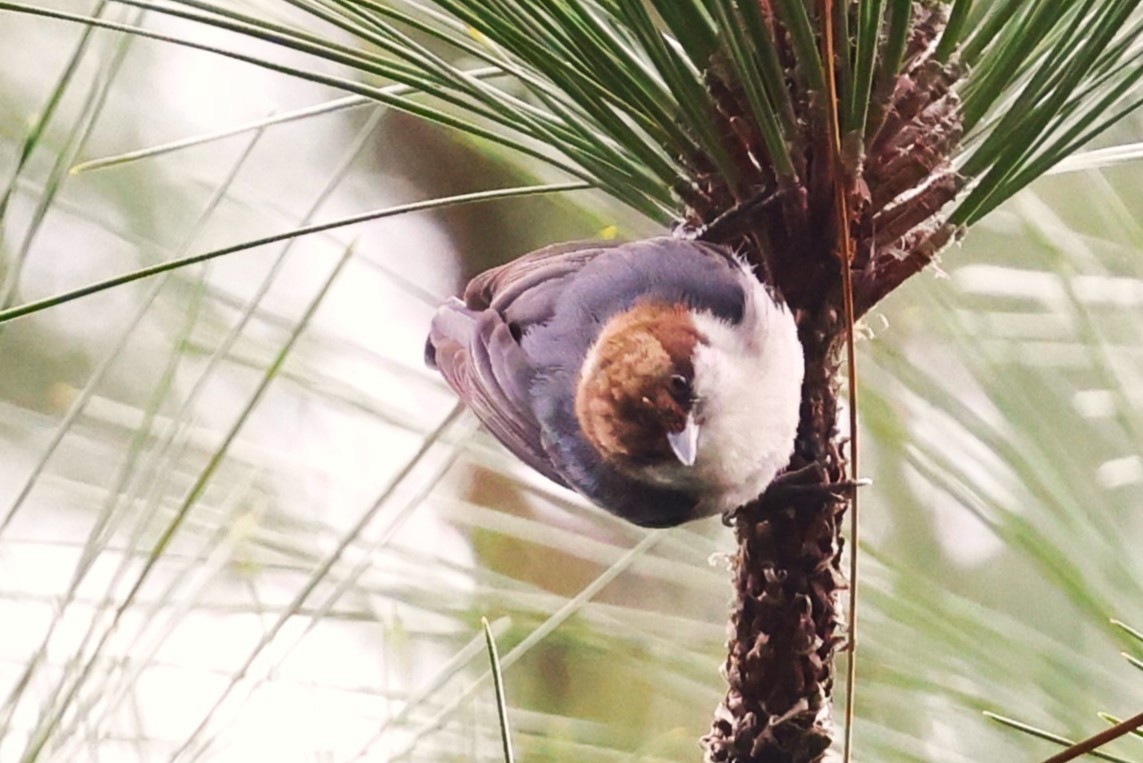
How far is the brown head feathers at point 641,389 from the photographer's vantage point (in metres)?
0.57

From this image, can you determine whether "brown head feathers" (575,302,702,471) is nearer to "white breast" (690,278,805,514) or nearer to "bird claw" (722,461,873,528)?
"white breast" (690,278,805,514)

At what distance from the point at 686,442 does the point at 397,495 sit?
0.49m

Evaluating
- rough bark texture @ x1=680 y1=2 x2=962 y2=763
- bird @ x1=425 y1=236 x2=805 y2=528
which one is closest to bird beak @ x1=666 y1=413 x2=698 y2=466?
bird @ x1=425 y1=236 x2=805 y2=528

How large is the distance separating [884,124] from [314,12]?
18cm

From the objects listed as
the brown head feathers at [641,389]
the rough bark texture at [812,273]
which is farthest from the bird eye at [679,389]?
the rough bark texture at [812,273]

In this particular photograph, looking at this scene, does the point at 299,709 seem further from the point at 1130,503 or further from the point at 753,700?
the point at 1130,503

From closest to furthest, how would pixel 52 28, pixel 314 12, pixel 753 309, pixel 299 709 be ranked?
pixel 314 12 < pixel 753 309 < pixel 299 709 < pixel 52 28

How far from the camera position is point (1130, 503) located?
0.73 metres

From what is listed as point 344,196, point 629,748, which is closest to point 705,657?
point 629,748

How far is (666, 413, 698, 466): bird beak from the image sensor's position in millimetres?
533

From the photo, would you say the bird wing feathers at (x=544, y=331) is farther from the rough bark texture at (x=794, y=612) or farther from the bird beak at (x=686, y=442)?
the rough bark texture at (x=794, y=612)

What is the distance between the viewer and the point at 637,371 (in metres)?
0.58

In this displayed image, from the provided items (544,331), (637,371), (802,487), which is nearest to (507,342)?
(544,331)

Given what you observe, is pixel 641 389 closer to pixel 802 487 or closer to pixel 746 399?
pixel 746 399
